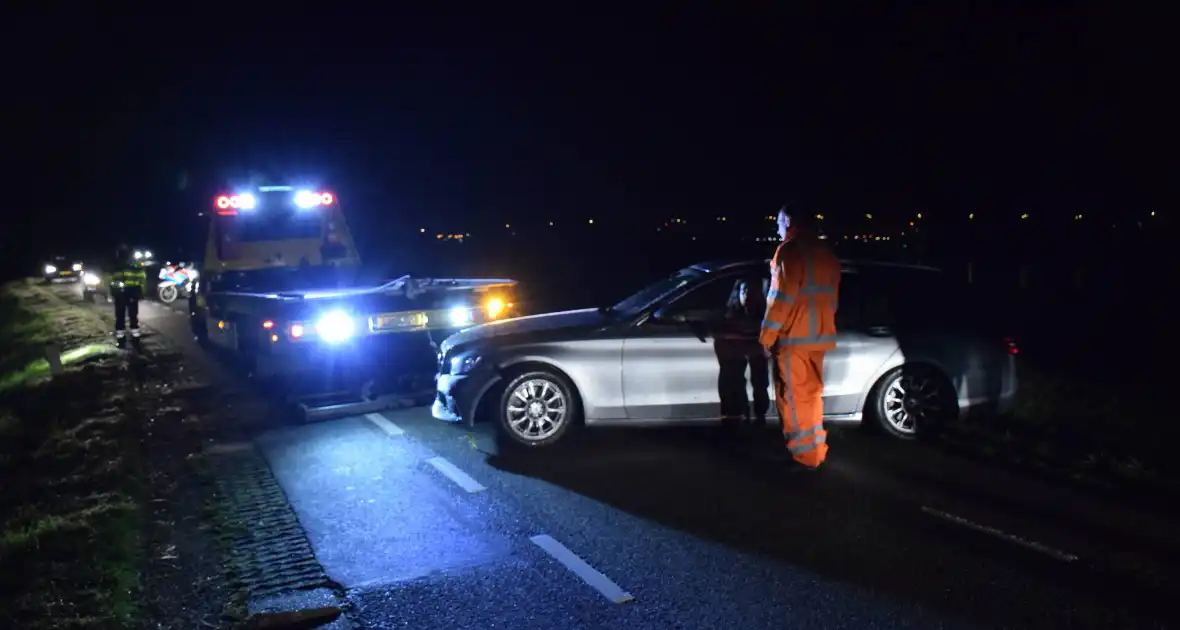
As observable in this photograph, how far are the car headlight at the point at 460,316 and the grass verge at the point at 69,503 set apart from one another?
10.6 ft

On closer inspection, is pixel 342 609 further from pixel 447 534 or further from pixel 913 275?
pixel 913 275

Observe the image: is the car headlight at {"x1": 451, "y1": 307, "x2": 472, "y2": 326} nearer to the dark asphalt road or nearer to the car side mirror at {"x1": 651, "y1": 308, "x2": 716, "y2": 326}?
the dark asphalt road

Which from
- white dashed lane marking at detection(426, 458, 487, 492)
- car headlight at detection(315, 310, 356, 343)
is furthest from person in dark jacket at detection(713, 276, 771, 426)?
car headlight at detection(315, 310, 356, 343)

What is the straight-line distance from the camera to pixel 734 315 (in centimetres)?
762

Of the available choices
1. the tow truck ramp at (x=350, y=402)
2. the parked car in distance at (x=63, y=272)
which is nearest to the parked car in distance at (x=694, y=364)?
the tow truck ramp at (x=350, y=402)

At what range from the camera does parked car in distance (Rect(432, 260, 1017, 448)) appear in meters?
7.41

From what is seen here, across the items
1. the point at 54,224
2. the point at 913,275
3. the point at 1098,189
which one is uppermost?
the point at 54,224

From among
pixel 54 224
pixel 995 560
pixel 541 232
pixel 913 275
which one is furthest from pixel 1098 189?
pixel 54 224

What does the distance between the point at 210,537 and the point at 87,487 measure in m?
1.78

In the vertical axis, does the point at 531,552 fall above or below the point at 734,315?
below

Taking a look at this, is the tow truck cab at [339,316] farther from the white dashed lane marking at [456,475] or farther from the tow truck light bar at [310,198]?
the white dashed lane marking at [456,475]

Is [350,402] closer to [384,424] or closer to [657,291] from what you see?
[384,424]

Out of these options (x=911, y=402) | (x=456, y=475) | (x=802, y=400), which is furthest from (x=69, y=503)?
(x=911, y=402)

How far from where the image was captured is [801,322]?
654 cm
